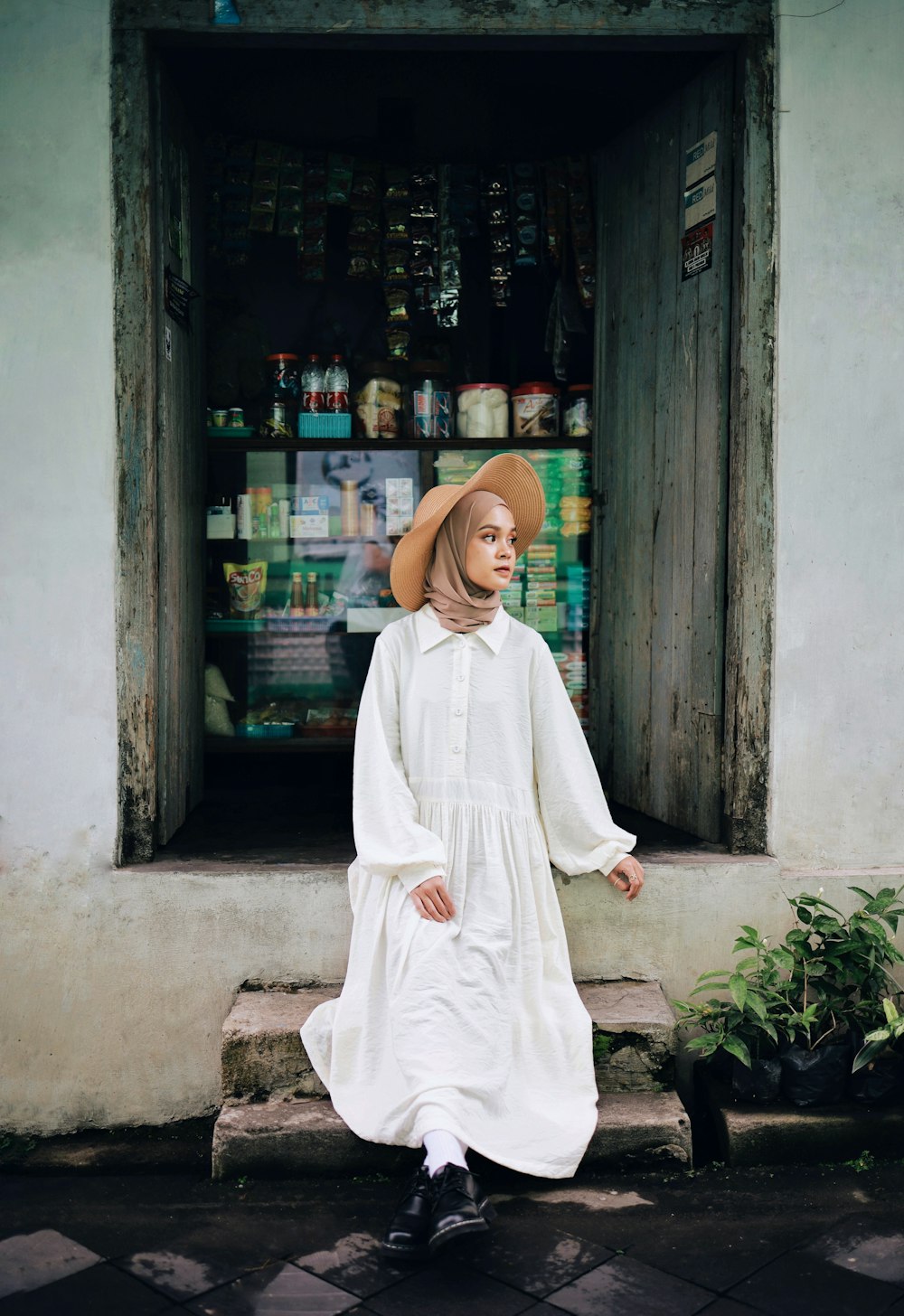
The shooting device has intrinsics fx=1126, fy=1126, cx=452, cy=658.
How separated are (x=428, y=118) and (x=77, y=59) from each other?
1900 millimetres

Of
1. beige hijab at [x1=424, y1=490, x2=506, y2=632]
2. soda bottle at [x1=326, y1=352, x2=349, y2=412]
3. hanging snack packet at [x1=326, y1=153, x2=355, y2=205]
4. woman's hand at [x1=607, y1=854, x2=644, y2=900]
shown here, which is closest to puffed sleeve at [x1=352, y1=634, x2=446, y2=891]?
beige hijab at [x1=424, y1=490, x2=506, y2=632]

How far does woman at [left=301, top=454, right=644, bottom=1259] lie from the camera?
2953mm

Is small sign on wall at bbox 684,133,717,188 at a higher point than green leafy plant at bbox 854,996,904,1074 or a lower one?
higher

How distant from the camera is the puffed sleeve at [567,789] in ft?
10.4

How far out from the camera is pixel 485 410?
4820 millimetres

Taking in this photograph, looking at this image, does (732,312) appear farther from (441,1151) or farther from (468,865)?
(441,1151)

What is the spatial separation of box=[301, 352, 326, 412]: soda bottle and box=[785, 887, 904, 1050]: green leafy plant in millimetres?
2835

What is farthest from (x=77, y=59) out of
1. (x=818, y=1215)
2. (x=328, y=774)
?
(x=818, y=1215)

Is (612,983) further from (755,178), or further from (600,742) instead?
(755,178)

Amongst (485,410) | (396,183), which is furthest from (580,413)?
(396,183)

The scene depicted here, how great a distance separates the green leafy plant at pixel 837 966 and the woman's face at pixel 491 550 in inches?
53.2

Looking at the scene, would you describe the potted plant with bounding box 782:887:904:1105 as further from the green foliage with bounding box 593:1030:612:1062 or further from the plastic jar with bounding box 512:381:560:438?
the plastic jar with bounding box 512:381:560:438

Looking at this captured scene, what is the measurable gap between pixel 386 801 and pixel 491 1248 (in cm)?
112

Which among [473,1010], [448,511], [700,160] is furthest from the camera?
[700,160]
